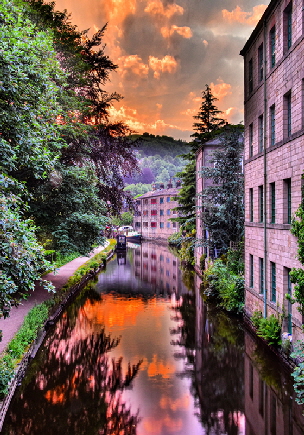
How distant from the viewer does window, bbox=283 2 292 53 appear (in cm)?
1222

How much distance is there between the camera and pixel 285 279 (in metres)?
11.9

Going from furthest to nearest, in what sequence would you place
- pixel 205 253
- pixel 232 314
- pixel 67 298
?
pixel 205 253, pixel 67 298, pixel 232 314

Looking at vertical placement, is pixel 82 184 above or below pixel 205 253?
above

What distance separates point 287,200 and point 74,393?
8714mm

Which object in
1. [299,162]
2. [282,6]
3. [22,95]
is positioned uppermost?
[282,6]

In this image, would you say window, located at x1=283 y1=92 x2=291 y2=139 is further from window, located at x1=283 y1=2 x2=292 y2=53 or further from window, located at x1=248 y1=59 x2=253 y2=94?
window, located at x1=248 y1=59 x2=253 y2=94

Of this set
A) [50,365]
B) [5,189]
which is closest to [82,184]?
[50,365]

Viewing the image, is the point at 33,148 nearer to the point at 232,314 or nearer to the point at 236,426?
the point at 236,426

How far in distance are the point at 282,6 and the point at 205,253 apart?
20.3 m

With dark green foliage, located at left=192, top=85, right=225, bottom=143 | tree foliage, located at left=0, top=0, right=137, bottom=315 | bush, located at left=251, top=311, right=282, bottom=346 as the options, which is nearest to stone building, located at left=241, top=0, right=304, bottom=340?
bush, located at left=251, top=311, right=282, bottom=346

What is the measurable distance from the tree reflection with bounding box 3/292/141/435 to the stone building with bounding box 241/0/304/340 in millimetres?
5491

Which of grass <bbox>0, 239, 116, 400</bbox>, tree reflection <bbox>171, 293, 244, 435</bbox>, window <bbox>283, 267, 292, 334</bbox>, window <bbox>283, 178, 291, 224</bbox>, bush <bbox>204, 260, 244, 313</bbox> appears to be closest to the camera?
Answer: grass <bbox>0, 239, 116, 400</bbox>

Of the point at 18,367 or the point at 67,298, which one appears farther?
the point at 67,298

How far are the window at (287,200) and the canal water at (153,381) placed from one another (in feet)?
15.4
